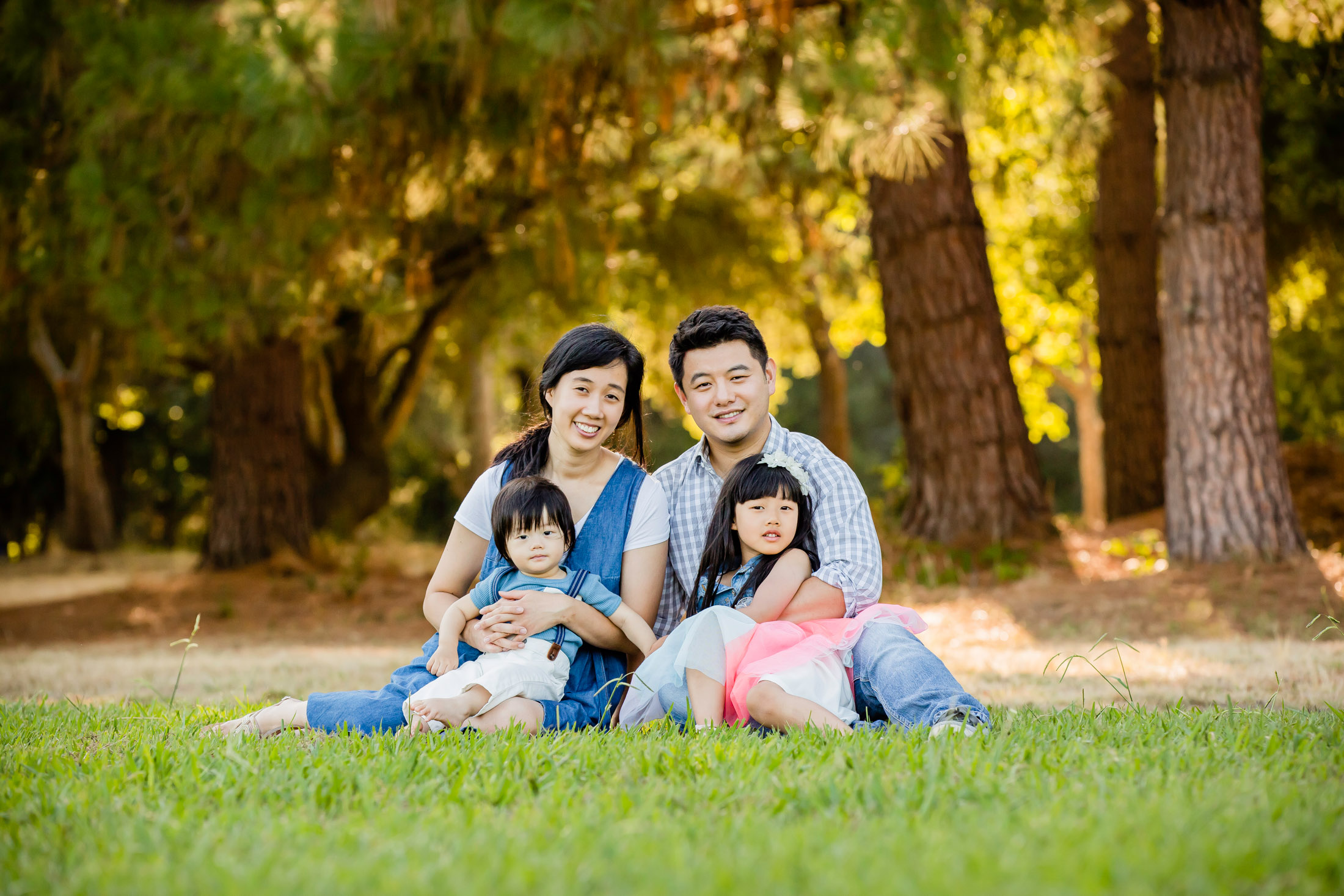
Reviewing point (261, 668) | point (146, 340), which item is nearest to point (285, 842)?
point (261, 668)

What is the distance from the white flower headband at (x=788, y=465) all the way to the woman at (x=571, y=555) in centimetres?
41

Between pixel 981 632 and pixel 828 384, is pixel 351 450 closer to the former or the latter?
pixel 828 384

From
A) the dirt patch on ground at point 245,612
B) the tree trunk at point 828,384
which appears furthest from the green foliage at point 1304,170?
the dirt patch on ground at point 245,612

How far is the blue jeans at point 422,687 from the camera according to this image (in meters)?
3.27

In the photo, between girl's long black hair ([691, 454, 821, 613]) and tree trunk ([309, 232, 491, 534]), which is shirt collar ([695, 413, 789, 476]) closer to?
girl's long black hair ([691, 454, 821, 613])

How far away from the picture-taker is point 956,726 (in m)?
2.94

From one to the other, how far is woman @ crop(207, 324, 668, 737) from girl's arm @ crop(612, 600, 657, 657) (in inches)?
1.3

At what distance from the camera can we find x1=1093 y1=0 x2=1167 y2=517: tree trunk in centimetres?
985

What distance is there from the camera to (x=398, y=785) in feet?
8.16

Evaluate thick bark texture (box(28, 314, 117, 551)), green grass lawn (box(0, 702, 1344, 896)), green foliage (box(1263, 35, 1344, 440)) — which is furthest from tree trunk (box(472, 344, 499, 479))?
green grass lawn (box(0, 702, 1344, 896))

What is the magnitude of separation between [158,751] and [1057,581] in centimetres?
606

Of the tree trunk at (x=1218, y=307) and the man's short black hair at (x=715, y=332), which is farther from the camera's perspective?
the tree trunk at (x=1218, y=307)

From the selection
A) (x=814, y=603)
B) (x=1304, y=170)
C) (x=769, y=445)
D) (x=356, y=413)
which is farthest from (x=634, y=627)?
(x=356, y=413)

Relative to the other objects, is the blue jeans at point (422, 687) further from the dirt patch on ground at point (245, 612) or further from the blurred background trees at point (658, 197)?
the dirt patch on ground at point (245, 612)
